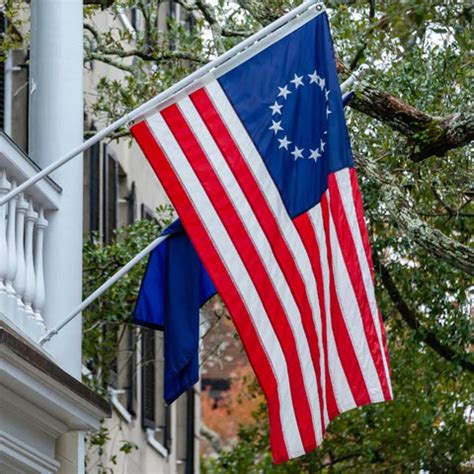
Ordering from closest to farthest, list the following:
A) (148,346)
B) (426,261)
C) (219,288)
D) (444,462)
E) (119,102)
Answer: (219,288) < (426,261) < (119,102) < (444,462) < (148,346)

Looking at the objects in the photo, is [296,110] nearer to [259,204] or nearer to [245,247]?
[259,204]

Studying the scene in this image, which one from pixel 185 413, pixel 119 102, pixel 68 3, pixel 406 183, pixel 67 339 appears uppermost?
pixel 185 413

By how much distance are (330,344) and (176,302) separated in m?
1.05

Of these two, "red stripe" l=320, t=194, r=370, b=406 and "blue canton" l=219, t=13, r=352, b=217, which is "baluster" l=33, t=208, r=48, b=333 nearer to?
"blue canton" l=219, t=13, r=352, b=217

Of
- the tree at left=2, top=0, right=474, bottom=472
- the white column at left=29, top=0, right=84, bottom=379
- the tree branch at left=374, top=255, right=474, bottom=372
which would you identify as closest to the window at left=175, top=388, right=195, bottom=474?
the tree at left=2, top=0, right=474, bottom=472

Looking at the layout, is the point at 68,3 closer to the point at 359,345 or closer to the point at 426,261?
the point at 359,345

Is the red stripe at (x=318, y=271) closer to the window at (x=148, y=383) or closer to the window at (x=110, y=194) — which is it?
the window at (x=110, y=194)

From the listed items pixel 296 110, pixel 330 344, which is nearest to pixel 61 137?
A: pixel 296 110

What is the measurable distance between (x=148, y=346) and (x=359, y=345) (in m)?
13.2

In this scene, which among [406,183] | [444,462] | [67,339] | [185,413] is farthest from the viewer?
[185,413]

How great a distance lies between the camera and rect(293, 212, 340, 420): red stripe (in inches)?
429

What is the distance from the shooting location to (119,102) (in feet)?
62.0

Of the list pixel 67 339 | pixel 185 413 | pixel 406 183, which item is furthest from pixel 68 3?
pixel 185 413

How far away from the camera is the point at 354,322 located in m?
11.0
